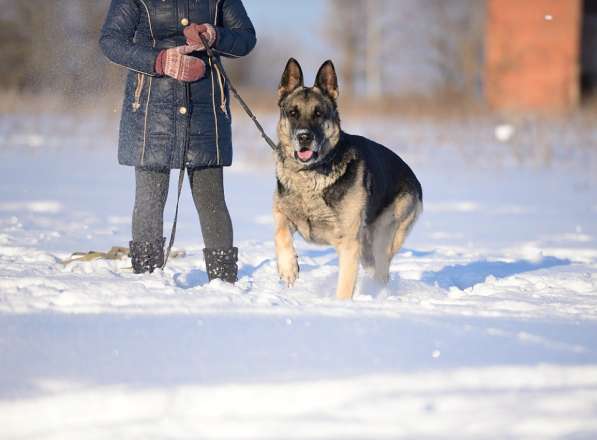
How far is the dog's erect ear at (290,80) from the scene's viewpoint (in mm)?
4312

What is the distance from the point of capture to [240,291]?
380cm

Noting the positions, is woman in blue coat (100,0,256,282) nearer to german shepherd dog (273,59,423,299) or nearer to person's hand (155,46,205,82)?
person's hand (155,46,205,82)

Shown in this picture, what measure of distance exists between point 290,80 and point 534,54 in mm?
20411

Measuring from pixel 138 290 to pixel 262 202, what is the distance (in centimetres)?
582

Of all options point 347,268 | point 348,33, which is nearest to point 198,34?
point 347,268

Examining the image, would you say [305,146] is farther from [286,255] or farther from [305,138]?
[286,255]

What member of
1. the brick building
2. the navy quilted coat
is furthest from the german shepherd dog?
the brick building

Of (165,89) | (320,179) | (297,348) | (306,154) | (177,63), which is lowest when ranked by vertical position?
(297,348)

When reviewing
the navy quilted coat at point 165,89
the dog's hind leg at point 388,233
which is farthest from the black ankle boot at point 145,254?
the dog's hind leg at point 388,233

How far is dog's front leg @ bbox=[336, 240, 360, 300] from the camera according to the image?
13.7 ft

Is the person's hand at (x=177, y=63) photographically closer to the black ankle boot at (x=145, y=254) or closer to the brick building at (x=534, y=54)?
the black ankle boot at (x=145, y=254)

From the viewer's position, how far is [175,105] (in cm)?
405

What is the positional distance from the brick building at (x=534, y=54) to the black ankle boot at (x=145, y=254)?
782 inches

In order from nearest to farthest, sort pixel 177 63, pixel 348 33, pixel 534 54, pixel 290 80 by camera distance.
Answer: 1. pixel 177 63
2. pixel 290 80
3. pixel 534 54
4. pixel 348 33
